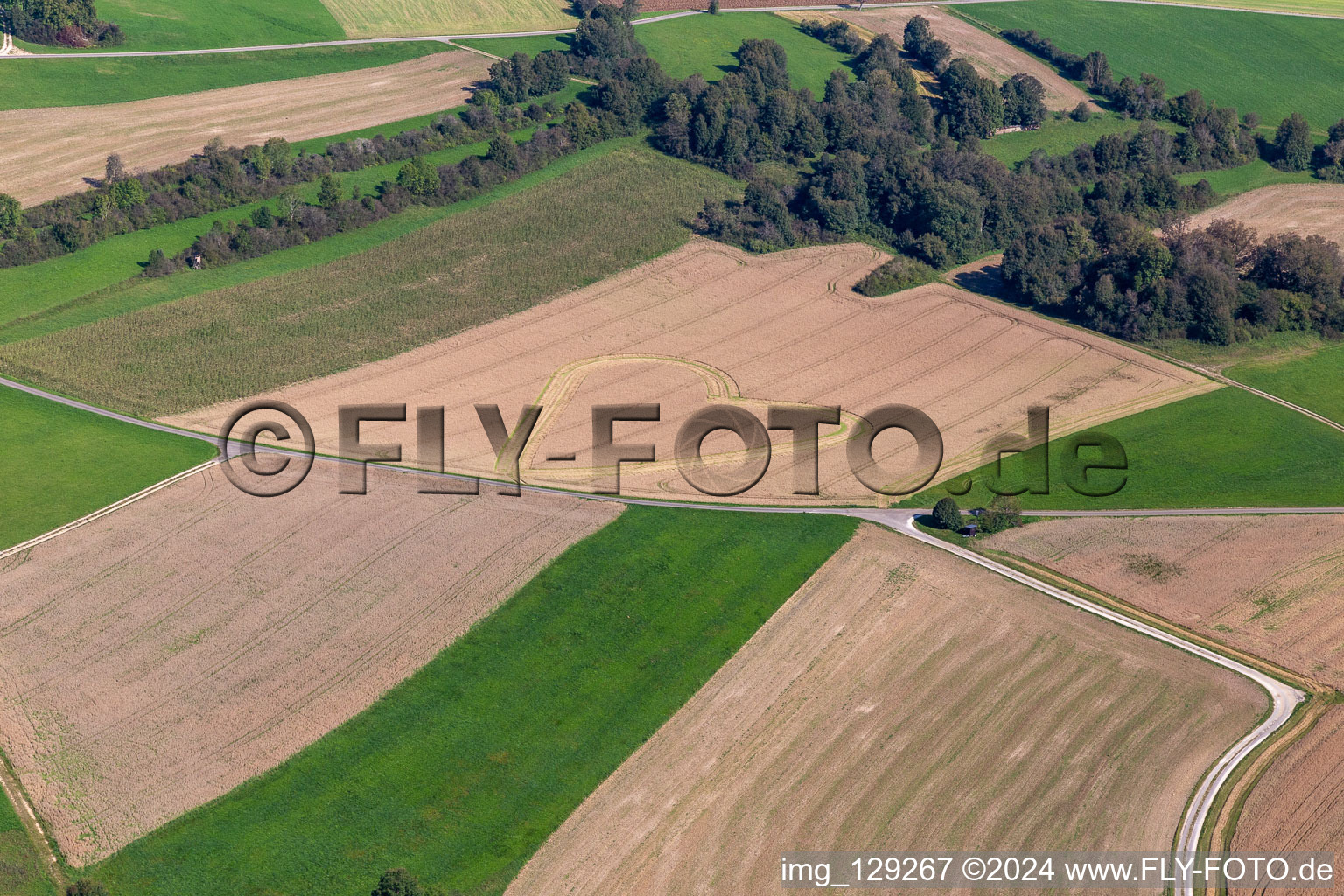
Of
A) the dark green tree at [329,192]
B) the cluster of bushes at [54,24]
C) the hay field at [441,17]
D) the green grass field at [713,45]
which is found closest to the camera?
the dark green tree at [329,192]

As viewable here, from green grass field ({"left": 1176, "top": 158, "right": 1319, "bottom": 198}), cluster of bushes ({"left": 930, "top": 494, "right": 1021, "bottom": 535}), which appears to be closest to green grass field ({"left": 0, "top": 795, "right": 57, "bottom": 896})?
cluster of bushes ({"left": 930, "top": 494, "right": 1021, "bottom": 535})

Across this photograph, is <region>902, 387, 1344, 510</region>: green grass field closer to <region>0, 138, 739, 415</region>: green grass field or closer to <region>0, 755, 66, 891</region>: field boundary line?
<region>0, 138, 739, 415</region>: green grass field

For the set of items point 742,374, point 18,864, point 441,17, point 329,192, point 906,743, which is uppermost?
point 441,17

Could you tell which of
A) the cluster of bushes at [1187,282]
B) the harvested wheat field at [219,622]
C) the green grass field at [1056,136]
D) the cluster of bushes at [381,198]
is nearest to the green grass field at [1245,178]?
the green grass field at [1056,136]

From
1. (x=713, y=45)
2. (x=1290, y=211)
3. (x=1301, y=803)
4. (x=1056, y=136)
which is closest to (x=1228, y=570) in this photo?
(x=1301, y=803)

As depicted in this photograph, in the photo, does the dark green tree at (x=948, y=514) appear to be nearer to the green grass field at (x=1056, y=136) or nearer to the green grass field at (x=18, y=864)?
the green grass field at (x=18, y=864)

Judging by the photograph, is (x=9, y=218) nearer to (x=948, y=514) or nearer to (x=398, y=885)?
(x=948, y=514)

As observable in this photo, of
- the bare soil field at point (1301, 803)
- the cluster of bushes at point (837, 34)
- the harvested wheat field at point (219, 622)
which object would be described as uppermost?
the cluster of bushes at point (837, 34)
